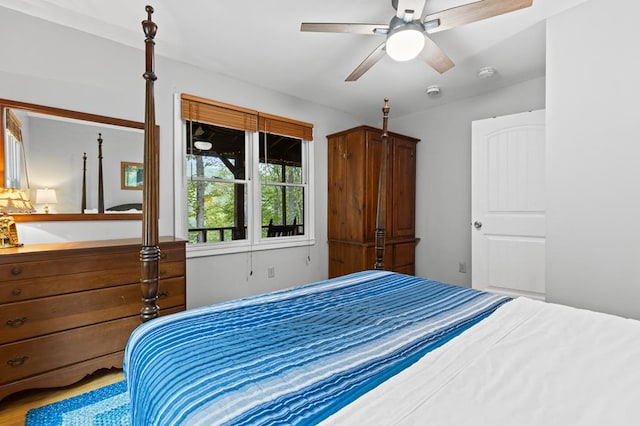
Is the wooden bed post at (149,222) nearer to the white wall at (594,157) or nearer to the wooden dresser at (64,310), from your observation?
the wooden dresser at (64,310)

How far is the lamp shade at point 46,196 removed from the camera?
7.01 ft

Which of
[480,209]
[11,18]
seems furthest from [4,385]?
[480,209]

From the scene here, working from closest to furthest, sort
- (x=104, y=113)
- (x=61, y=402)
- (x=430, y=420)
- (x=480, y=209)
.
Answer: (x=430, y=420) → (x=61, y=402) → (x=104, y=113) → (x=480, y=209)

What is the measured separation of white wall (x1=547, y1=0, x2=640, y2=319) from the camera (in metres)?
1.90

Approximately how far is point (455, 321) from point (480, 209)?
251 cm

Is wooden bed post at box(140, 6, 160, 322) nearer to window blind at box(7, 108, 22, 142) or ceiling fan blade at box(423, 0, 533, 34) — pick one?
window blind at box(7, 108, 22, 142)

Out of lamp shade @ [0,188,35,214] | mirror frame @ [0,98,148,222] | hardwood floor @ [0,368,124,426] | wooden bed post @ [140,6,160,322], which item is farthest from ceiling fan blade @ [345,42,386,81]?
hardwood floor @ [0,368,124,426]

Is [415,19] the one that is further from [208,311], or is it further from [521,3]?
[208,311]

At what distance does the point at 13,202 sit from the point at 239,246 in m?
1.74

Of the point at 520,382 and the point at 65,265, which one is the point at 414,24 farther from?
the point at 65,265

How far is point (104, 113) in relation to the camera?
241cm

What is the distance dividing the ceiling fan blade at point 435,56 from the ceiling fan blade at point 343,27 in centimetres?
30

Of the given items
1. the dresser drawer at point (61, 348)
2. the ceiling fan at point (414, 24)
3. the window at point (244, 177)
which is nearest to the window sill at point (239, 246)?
the window at point (244, 177)

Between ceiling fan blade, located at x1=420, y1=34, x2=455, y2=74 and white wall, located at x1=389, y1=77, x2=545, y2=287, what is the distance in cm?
148
